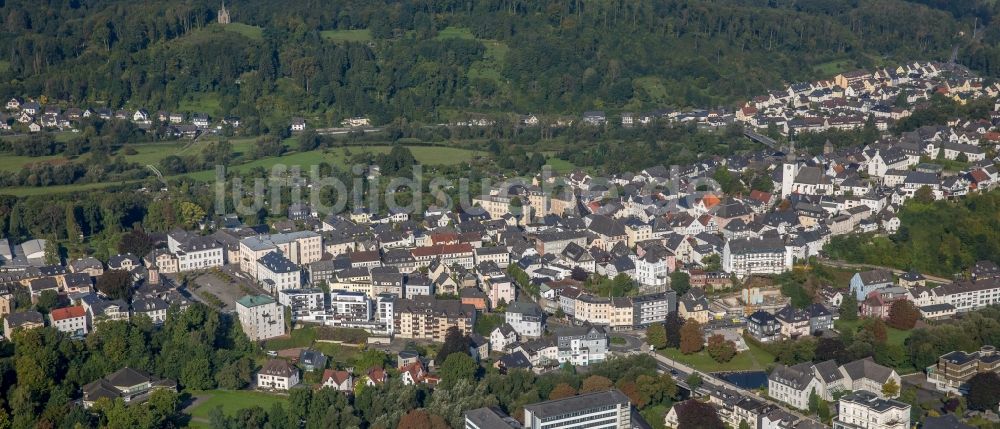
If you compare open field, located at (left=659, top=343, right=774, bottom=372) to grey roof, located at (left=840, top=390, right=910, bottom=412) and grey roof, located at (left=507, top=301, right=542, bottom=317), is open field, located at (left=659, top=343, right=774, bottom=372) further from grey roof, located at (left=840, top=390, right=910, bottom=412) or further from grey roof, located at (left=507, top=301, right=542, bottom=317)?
grey roof, located at (left=840, top=390, right=910, bottom=412)

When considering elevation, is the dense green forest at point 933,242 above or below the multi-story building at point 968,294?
above

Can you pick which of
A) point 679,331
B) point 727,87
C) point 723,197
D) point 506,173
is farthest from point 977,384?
point 727,87

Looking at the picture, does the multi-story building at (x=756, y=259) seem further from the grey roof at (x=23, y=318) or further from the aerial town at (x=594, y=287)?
the grey roof at (x=23, y=318)

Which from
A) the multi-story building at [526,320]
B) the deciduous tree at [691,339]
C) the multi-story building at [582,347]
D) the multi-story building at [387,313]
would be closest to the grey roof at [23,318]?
the multi-story building at [387,313]

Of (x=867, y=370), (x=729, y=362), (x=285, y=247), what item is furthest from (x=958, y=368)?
(x=285, y=247)

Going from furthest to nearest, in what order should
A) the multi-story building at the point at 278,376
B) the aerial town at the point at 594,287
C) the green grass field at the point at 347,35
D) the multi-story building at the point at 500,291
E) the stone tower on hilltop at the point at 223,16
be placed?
the stone tower on hilltop at the point at 223,16, the green grass field at the point at 347,35, the multi-story building at the point at 500,291, the multi-story building at the point at 278,376, the aerial town at the point at 594,287

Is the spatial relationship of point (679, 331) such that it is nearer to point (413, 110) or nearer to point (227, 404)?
point (227, 404)
